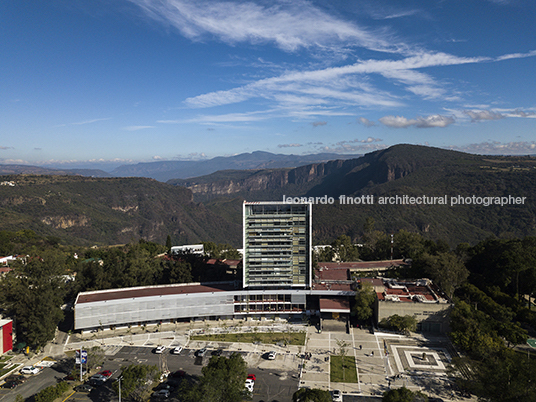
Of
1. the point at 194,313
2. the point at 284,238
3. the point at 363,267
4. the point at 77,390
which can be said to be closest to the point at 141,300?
the point at 194,313

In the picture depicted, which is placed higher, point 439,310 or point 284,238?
point 284,238

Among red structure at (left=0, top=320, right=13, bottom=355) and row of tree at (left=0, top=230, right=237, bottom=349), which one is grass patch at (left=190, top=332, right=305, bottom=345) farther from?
red structure at (left=0, top=320, right=13, bottom=355)

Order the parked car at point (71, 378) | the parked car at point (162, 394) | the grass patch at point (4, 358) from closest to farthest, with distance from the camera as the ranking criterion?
the parked car at point (162, 394) → the parked car at point (71, 378) → the grass patch at point (4, 358)

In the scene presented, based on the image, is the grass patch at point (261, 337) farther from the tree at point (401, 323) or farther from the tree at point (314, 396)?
the tree at point (314, 396)

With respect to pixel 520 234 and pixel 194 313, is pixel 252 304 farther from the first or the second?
pixel 520 234

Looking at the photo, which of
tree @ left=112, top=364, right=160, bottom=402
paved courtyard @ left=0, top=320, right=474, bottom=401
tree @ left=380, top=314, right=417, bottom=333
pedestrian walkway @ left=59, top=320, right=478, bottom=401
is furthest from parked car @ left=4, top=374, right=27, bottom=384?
tree @ left=380, top=314, right=417, bottom=333

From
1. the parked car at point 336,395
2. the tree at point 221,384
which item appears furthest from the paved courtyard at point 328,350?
the tree at point 221,384

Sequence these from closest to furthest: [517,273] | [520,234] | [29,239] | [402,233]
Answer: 1. [517,273]
2. [402,233]
3. [29,239]
4. [520,234]

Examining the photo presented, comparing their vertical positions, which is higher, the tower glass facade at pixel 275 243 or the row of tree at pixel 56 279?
the tower glass facade at pixel 275 243
